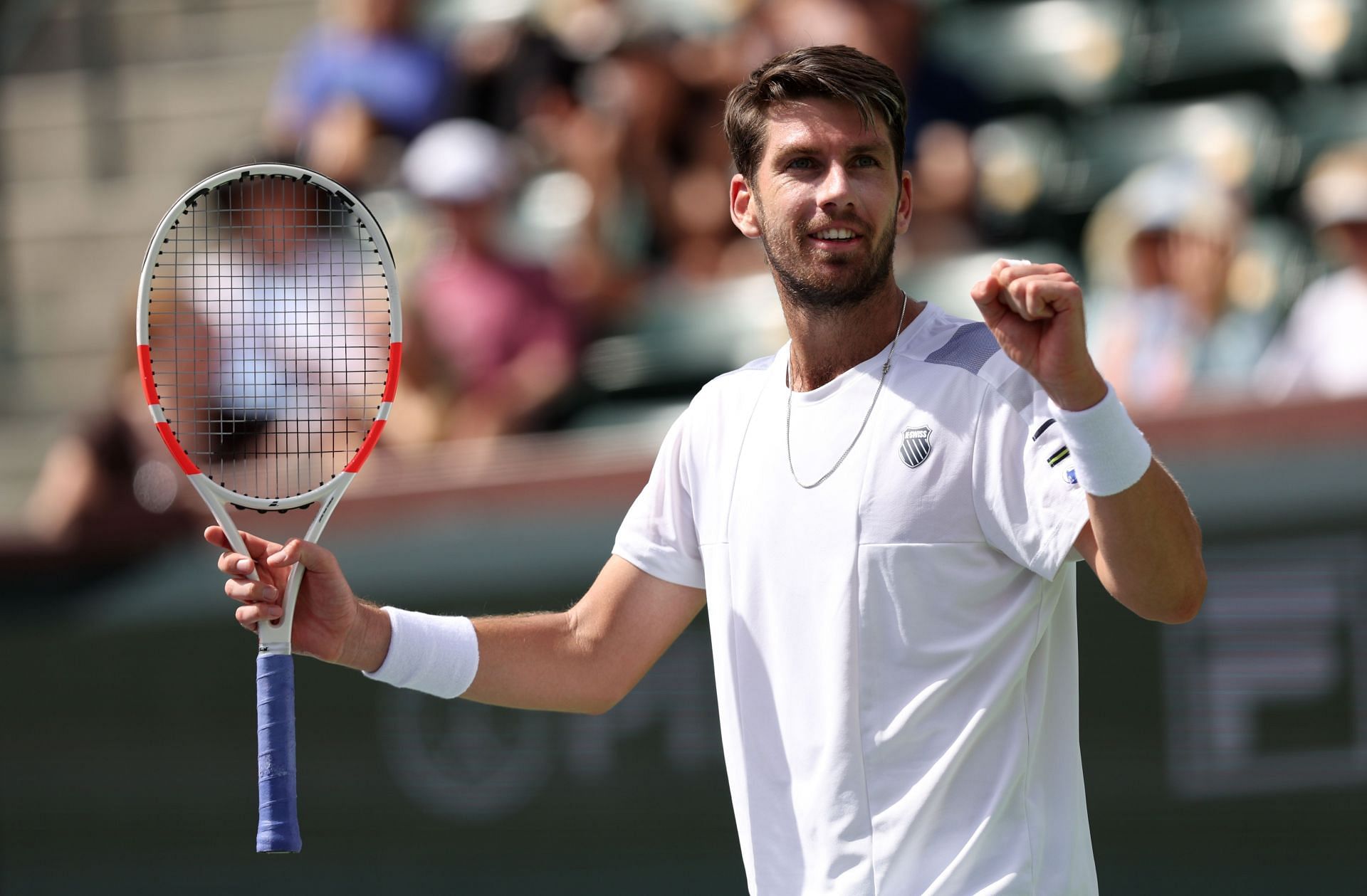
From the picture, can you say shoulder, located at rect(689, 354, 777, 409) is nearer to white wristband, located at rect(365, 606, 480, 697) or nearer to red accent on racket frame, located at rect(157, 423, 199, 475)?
white wristband, located at rect(365, 606, 480, 697)

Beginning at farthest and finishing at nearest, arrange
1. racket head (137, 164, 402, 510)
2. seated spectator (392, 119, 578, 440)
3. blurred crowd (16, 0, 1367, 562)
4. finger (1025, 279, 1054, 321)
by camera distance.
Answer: seated spectator (392, 119, 578, 440), blurred crowd (16, 0, 1367, 562), racket head (137, 164, 402, 510), finger (1025, 279, 1054, 321)

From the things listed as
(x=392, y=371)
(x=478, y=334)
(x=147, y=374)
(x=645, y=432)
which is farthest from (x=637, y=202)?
(x=147, y=374)

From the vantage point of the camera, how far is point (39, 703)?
626 cm

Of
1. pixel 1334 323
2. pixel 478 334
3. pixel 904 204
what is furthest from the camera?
pixel 478 334

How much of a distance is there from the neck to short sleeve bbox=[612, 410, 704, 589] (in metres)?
0.29

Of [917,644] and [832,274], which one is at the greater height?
[832,274]

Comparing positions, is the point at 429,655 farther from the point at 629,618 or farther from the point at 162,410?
the point at 162,410

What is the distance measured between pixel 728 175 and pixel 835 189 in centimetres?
432

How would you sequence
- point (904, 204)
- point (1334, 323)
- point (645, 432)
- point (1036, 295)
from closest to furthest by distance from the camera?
1. point (1036, 295)
2. point (904, 204)
3. point (1334, 323)
4. point (645, 432)

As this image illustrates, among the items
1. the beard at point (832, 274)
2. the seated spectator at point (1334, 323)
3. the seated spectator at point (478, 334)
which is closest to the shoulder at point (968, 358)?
the beard at point (832, 274)

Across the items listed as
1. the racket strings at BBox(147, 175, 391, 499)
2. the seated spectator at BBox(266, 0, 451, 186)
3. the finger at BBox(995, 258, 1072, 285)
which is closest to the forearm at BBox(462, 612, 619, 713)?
the finger at BBox(995, 258, 1072, 285)

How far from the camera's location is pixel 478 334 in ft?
21.8

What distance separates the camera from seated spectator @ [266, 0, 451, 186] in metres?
7.62

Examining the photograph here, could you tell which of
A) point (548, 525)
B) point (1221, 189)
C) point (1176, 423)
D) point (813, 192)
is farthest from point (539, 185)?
point (813, 192)
